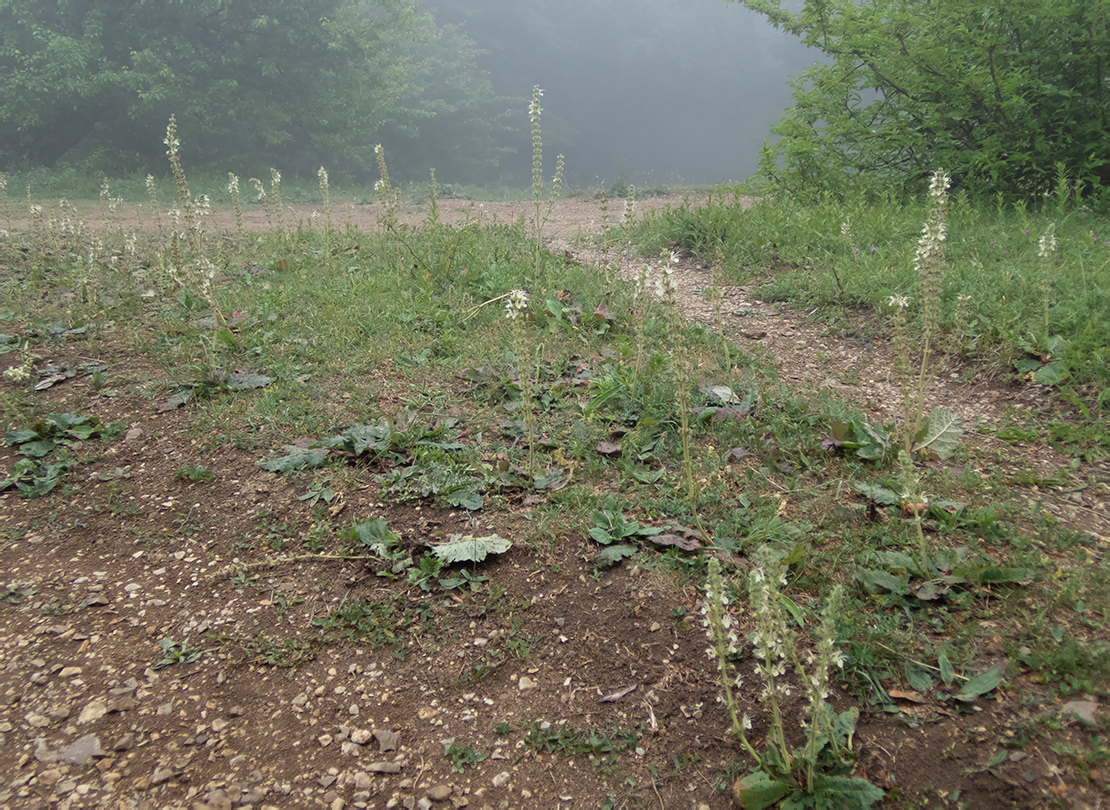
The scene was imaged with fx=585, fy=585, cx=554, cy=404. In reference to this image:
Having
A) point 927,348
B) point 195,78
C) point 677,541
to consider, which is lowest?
point 677,541

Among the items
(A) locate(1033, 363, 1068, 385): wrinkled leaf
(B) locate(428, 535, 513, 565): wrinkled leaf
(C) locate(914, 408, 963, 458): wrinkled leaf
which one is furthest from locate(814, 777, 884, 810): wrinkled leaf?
(A) locate(1033, 363, 1068, 385): wrinkled leaf

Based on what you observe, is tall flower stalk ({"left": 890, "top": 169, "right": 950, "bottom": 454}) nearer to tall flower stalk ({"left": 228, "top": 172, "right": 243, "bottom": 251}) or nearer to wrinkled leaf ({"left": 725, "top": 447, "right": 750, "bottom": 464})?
wrinkled leaf ({"left": 725, "top": 447, "right": 750, "bottom": 464})

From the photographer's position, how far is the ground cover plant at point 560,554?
1.81 metres

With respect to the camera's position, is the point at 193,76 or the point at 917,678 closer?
the point at 917,678

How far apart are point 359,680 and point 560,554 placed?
978 mm

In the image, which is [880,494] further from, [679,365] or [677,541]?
[679,365]

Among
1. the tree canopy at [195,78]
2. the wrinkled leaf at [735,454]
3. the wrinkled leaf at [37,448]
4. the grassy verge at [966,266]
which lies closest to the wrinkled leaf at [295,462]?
the wrinkled leaf at [37,448]

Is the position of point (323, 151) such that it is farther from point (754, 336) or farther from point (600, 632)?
point (600, 632)

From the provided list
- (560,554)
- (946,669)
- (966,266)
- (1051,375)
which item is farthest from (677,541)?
(966,266)

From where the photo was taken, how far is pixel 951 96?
8.38 meters

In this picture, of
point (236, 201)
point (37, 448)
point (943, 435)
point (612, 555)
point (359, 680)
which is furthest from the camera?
point (236, 201)

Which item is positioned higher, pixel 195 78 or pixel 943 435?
pixel 195 78

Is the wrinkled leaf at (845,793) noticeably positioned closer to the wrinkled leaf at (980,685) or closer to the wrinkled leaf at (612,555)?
the wrinkled leaf at (980,685)

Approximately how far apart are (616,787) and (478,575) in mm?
1028
